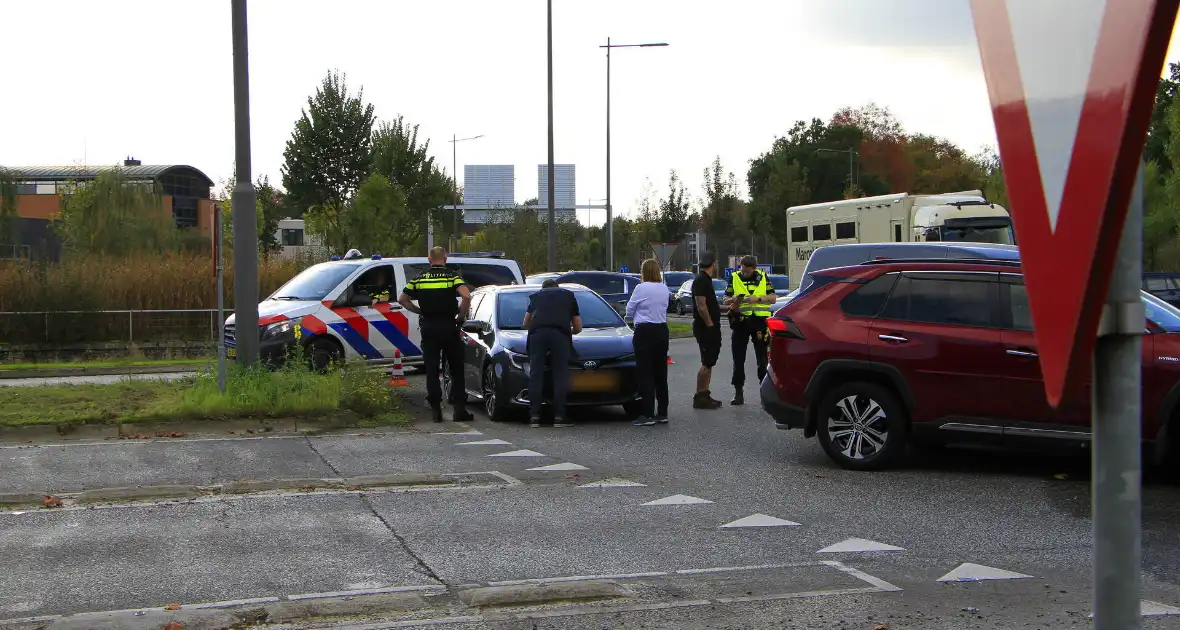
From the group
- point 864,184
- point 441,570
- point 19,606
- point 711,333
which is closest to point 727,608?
point 441,570

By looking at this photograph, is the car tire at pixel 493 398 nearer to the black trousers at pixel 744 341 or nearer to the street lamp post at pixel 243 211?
the street lamp post at pixel 243 211

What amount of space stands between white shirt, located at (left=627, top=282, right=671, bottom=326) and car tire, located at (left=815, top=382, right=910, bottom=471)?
10.9 feet

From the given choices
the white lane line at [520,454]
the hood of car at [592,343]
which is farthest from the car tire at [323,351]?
the white lane line at [520,454]

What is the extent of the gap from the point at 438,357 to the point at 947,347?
6.15 m

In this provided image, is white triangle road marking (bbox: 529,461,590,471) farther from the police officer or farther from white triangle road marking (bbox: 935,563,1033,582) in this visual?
white triangle road marking (bbox: 935,563,1033,582)

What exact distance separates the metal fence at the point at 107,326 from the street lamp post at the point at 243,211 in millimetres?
13044

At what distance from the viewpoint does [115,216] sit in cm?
5072

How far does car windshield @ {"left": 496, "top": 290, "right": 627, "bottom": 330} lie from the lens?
14.4 metres

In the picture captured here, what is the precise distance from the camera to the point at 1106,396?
132cm

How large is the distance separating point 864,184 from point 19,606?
72015 millimetres

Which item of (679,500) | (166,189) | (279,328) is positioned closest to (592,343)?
(679,500)

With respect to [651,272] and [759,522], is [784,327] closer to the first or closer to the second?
[759,522]

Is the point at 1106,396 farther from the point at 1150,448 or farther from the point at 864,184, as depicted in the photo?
the point at 864,184

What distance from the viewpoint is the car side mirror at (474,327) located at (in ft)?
47.6
